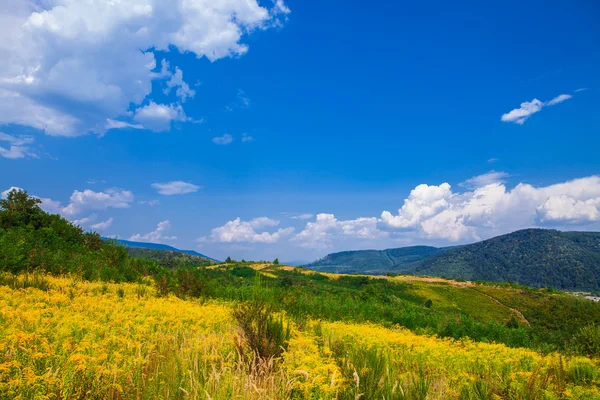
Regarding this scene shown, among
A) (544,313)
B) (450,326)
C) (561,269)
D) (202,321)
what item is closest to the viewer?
(202,321)

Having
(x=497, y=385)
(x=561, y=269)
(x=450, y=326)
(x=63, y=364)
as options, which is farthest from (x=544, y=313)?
(x=561, y=269)

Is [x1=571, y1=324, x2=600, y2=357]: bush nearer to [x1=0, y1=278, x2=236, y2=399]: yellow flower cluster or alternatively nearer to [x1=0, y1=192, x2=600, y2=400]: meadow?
[x1=0, y1=192, x2=600, y2=400]: meadow

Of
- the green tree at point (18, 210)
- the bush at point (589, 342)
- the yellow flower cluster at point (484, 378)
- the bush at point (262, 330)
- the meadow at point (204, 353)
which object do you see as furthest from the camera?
the green tree at point (18, 210)

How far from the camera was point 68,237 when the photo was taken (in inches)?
810

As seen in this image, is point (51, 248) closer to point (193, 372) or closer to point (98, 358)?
point (98, 358)

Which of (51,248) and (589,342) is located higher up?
(51,248)

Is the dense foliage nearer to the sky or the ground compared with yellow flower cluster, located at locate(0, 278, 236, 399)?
nearer to the sky

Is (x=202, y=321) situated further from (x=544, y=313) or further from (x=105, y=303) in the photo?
(x=544, y=313)

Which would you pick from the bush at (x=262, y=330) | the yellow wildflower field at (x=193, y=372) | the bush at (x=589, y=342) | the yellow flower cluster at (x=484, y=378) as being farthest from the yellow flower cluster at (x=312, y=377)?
the bush at (x=589, y=342)

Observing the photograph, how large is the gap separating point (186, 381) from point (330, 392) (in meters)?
1.70

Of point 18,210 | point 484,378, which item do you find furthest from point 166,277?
point 484,378

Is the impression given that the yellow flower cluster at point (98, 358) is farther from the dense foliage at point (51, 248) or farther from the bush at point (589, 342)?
the bush at point (589, 342)

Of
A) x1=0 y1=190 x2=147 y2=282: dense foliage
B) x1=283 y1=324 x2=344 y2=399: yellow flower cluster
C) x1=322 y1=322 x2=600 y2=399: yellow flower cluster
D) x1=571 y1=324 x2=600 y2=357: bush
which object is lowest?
x1=571 y1=324 x2=600 y2=357: bush

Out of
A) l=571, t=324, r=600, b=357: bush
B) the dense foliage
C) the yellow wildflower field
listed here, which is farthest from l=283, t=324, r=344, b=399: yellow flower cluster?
l=571, t=324, r=600, b=357: bush
